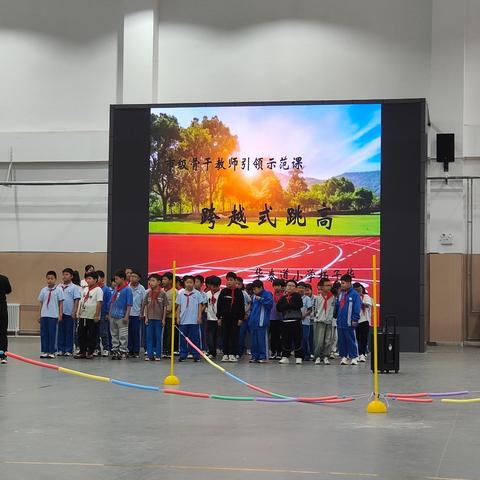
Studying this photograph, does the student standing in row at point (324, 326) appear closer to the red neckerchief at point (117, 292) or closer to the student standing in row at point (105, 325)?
the red neckerchief at point (117, 292)

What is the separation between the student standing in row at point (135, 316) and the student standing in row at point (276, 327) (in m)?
2.50

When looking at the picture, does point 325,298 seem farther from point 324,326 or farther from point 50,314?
point 50,314

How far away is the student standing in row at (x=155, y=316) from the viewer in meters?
16.0

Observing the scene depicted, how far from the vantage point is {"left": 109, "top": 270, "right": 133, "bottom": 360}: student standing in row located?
634 inches

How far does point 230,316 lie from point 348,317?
222cm

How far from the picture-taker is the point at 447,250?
70.1 ft

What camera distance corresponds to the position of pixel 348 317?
49.6ft

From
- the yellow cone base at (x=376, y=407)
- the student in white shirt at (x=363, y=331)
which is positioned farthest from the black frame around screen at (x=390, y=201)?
the yellow cone base at (x=376, y=407)

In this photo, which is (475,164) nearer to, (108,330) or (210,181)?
(210,181)

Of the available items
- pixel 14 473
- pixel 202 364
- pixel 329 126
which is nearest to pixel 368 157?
pixel 329 126

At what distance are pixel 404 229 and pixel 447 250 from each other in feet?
10.5

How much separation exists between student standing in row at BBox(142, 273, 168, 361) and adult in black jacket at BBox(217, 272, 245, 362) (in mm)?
1058

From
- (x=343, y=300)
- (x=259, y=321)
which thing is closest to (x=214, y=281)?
(x=259, y=321)

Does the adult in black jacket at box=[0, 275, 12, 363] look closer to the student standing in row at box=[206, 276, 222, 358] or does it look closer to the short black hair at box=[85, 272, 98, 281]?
the short black hair at box=[85, 272, 98, 281]
